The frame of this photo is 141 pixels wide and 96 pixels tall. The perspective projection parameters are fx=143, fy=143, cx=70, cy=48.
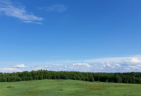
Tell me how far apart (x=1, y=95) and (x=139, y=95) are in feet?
25.8

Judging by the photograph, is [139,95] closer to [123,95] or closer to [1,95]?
[123,95]

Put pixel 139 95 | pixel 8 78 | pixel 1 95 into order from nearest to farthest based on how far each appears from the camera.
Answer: pixel 139 95 → pixel 1 95 → pixel 8 78

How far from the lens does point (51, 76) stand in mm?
21094

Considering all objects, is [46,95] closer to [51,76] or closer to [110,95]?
[110,95]

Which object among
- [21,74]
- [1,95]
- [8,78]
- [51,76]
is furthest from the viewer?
[21,74]

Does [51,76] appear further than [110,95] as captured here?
Yes

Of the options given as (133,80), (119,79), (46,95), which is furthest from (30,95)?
(133,80)

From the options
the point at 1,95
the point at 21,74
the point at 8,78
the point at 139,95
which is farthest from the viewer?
the point at 21,74

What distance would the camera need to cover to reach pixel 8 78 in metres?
19.6

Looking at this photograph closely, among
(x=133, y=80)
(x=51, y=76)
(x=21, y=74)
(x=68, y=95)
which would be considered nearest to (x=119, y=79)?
(x=133, y=80)

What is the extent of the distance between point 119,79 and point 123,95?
1245 centimetres

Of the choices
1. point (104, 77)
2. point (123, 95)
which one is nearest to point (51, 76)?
point (104, 77)

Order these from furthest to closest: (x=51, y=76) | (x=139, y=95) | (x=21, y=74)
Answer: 1. (x=21, y=74)
2. (x=51, y=76)
3. (x=139, y=95)

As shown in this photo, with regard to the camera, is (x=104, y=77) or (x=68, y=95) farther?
(x=104, y=77)
